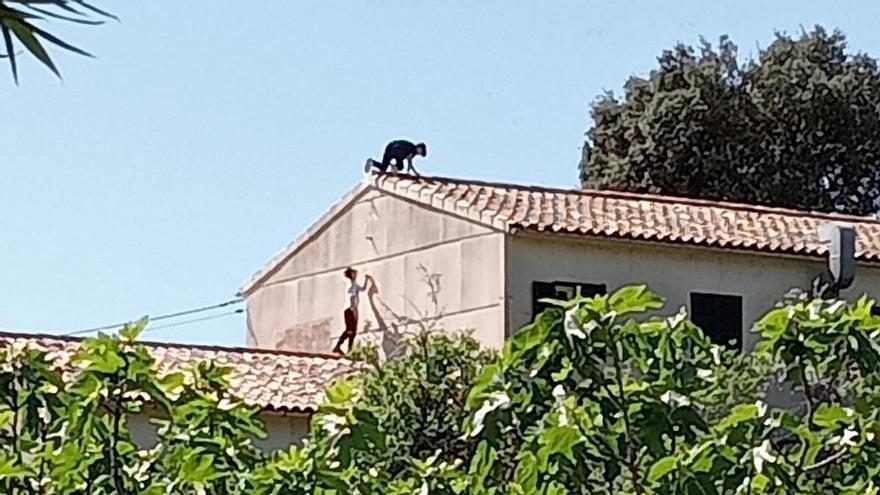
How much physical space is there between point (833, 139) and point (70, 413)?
126 ft

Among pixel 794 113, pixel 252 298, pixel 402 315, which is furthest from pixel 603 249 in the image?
pixel 794 113

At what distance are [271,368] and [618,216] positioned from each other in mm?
4804

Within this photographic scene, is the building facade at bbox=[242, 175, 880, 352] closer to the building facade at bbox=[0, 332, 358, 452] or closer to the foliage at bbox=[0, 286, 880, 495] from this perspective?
the building facade at bbox=[0, 332, 358, 452]

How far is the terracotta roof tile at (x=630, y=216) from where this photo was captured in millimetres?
23422

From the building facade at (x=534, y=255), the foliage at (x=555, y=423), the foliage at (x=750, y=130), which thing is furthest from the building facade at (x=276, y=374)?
the foliage at (x=750, y=130)

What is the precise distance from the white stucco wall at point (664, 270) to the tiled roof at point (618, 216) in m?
0.14

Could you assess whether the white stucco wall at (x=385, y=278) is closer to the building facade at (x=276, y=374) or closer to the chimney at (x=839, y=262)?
the building facade at (x=276, y=374)

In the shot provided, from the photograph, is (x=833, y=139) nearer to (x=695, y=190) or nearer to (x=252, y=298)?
(x=695, y=190)

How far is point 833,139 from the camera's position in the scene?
4300 cm

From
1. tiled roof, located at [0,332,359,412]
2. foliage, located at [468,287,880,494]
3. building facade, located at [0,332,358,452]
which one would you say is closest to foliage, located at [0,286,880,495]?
foliage, located at [468,287,880,494]

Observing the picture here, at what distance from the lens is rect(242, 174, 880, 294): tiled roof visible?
23406mm

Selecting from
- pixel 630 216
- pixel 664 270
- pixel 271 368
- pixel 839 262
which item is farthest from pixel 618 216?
pixel 271 368

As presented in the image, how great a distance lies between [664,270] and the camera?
23672 millimetres

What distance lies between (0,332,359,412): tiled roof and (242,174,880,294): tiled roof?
246cm
